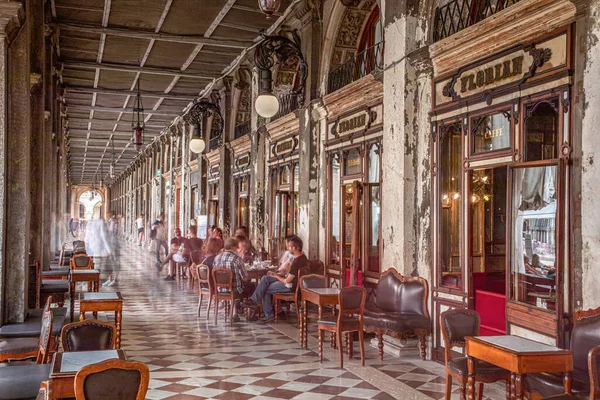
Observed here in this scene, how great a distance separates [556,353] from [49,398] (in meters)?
3.12

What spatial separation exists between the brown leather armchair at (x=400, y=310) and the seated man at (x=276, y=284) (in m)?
1.77

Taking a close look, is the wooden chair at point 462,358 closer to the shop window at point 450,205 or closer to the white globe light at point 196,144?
the shop window at point 450,205

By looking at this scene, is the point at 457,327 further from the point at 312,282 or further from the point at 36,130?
the point at 36,130

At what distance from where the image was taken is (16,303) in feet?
19.1

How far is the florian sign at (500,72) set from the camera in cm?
507

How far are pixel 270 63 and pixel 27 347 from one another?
7.57m

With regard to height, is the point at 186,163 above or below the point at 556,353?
above

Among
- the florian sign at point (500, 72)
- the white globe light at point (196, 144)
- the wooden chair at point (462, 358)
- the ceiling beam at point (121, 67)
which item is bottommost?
the wooden chair at point (462, 358)

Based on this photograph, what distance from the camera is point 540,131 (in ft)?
17.9

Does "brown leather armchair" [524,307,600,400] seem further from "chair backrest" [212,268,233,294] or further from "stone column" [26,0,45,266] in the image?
"stone column" [26,0,45,266]

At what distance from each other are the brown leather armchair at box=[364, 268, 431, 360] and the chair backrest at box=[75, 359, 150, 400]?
13.5 ft

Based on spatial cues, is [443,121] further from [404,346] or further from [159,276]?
[159,276]

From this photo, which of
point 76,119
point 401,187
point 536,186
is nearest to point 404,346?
point 401,187

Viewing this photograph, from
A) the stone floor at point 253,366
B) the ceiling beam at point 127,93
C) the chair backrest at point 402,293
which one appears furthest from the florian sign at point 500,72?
the ceiling beam at point 127,93
